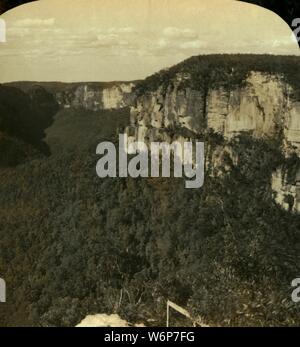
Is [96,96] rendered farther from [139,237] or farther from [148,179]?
[139,237]

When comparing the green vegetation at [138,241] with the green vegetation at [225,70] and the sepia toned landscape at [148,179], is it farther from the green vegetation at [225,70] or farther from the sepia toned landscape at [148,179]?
the green vegetation at [225,70]

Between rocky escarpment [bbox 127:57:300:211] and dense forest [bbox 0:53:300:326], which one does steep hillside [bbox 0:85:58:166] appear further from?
rocky escarpment [bbox 127:57:300:211]

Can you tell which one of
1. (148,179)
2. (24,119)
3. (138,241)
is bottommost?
(138,241)

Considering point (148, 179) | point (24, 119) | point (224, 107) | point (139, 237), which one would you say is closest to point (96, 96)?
point (24, 119)

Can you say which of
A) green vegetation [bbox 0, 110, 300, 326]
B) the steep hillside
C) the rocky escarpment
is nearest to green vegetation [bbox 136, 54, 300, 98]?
the rocky escarpment

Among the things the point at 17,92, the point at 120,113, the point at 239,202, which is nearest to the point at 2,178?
the point at 17,92

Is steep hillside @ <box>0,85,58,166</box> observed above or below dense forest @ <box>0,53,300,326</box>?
above
